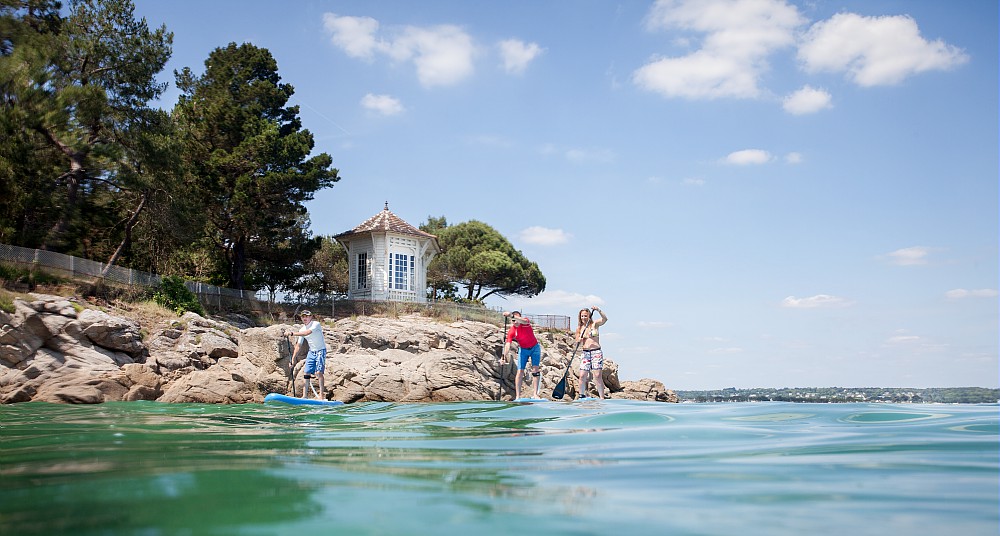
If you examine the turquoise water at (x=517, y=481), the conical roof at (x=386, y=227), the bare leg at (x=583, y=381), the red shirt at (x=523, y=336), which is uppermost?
the conical roof at (x=386, y=227)

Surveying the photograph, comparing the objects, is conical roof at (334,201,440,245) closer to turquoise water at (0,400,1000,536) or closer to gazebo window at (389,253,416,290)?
gazebo window at (389,253,416,290)

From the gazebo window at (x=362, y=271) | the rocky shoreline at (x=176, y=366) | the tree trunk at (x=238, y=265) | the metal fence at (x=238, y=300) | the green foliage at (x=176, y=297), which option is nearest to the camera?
the rocky shoreline at (x=176, y=366)

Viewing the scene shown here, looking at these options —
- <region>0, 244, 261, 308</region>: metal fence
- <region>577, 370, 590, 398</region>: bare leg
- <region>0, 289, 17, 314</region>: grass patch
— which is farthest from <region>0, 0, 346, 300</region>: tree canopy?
<region>577, 370, 590, 398</region>: bare leg

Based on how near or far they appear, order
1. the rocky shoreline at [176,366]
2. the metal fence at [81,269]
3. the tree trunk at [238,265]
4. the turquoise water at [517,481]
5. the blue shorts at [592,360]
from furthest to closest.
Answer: the tree trunk at [238,265] < the metal fence at [81,269] < the rocky shoreline at [176,366] < the blue shorts at [592,360] < the turquoise water at [517,481]

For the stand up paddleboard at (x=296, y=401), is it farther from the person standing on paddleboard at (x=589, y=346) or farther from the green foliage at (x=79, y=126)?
the green foliage at (x=79, y=126)

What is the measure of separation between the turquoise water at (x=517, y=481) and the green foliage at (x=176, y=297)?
2143 centimetres

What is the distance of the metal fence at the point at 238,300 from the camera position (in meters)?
23.3

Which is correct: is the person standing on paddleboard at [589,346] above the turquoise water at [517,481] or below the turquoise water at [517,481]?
above

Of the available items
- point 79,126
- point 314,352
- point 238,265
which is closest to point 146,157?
point 79,126

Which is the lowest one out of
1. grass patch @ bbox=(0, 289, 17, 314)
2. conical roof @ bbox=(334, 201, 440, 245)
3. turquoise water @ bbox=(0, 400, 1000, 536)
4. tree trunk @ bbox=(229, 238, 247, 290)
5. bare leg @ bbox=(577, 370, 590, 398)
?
turquoise water @ bbox=(0, 400, 1000, 536)

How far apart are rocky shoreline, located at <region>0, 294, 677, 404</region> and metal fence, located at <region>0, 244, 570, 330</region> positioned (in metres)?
3.75

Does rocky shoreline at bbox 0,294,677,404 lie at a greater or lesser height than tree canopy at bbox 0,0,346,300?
lesser

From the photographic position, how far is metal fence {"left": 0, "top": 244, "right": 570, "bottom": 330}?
23328 millimetres

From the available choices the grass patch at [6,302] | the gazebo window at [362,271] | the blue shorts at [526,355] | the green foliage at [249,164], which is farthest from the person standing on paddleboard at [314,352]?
the gazebo window at [362,271]
